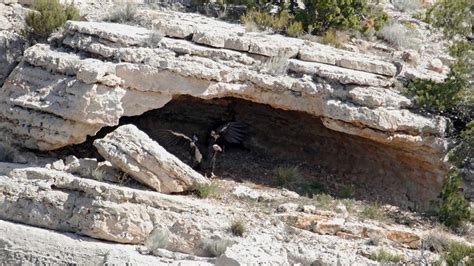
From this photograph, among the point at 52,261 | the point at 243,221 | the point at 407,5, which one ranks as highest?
the point at 407,5

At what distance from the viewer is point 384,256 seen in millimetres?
11602

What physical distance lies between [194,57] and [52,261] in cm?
400

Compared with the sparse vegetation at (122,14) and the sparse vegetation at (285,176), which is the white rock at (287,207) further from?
the sparse vegetation at (122,14)

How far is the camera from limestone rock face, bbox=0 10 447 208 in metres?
13.0

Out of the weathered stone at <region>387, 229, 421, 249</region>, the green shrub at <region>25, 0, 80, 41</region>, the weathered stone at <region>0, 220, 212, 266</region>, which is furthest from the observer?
the green shrub at <region>25, 0, 80, 41</region>

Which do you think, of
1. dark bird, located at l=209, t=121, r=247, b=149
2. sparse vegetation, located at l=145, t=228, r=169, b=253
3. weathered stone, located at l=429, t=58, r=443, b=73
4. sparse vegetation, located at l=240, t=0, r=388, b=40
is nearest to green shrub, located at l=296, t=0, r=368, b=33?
sparse vegetation, located at l=240, t=0, r=388, b=40

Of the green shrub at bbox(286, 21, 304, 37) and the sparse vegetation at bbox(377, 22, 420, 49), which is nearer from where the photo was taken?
the green shrub at bbox(286, 21, 304, 37)

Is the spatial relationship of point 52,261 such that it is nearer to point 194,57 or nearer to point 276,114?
point 194,57

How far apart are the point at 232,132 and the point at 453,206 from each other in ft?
13.2

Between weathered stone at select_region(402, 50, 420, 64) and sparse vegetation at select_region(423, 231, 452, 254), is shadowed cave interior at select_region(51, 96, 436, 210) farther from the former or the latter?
weathered stone at select_region(402, 50, 420, 64)

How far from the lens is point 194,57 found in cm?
1344

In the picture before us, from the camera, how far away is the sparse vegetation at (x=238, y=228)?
462 inches

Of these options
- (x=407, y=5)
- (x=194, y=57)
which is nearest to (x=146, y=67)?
(x=194, y=57)

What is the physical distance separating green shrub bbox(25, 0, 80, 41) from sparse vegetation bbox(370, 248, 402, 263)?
6862 millimetres
